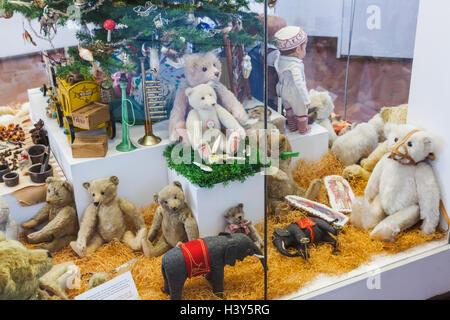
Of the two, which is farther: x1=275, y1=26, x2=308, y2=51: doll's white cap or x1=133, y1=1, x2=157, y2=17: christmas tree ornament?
x1=275, y1=26, x2=308, y2=51: doll's white cap

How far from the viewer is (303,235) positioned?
1730mm

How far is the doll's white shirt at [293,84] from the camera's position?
5.83 feet

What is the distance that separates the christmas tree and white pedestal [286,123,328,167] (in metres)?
0.48

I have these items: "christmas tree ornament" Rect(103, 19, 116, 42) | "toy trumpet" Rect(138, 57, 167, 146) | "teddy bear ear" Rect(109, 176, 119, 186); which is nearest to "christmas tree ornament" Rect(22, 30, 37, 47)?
"christmas tree ornament" Rect(103, 19, 116, 42)

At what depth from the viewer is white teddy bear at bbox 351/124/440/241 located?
188 cm

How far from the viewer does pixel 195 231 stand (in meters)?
1.70

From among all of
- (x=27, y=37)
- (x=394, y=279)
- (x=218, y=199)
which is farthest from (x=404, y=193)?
(x=27, y=37)

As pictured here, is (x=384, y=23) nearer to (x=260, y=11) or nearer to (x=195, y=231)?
(x=260, y=11)

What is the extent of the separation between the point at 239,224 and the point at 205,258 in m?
0.24

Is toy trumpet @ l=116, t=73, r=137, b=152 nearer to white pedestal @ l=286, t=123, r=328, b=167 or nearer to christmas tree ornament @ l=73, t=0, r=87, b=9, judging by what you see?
christmas tree ornament @ l=73, t=0, r=87, b=9

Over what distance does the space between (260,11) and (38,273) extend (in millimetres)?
1011

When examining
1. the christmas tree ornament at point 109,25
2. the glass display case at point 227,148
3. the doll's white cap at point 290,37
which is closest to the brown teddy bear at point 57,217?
the glass display case at point 227,148

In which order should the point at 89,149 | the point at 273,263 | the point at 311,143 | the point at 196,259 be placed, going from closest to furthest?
1. the point at 196,259
2. the point at 273,263
3. the point at 89,149
4. the point at 311,143

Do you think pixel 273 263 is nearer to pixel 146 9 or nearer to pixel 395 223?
pixel 395 223
